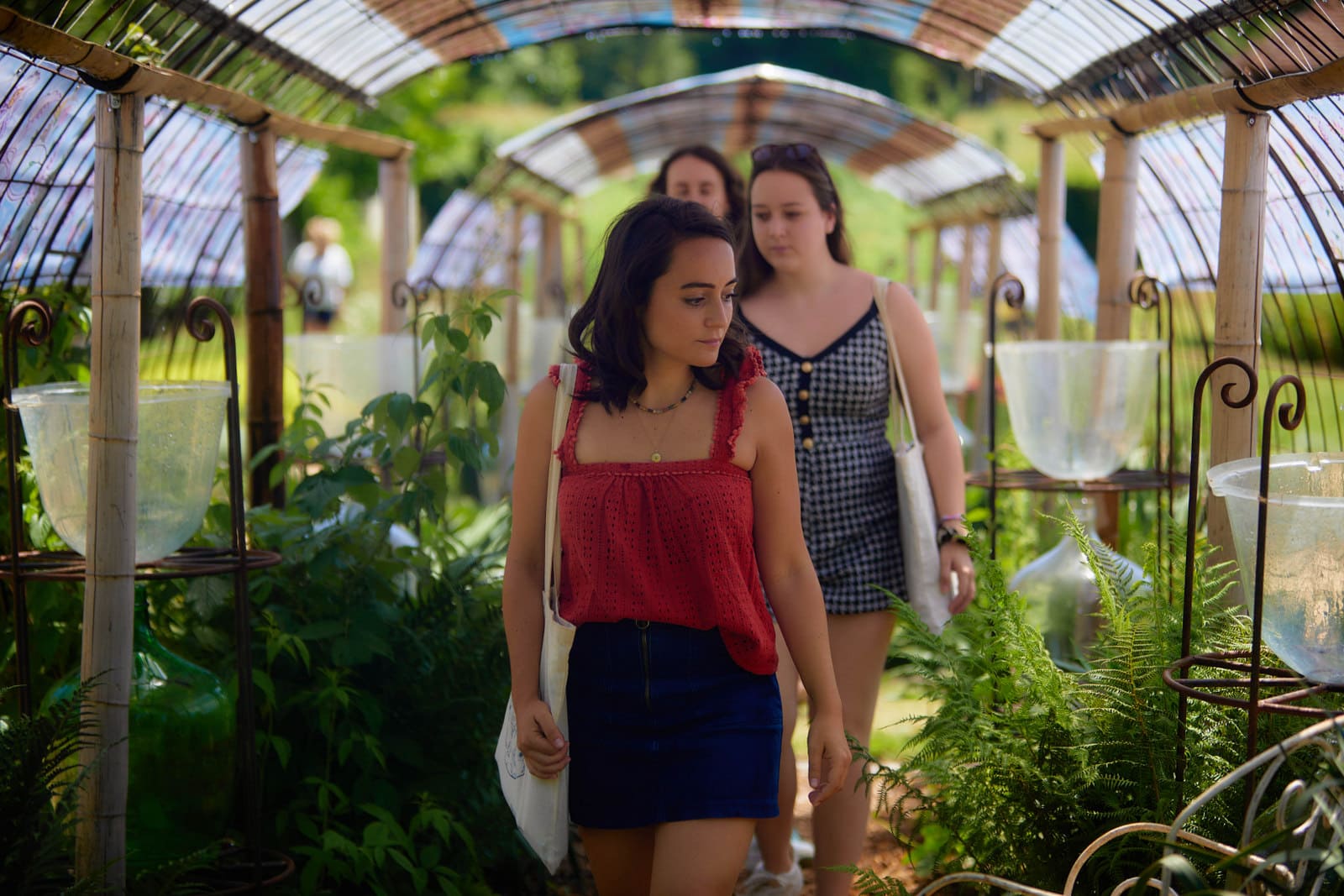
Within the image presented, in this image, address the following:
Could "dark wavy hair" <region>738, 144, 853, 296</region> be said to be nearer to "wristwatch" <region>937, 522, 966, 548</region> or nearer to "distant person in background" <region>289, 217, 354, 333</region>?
"wristwatch" <region>937, 522, 966, 548</region>

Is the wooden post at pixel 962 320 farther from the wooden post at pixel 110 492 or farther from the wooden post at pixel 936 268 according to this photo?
the wooden post at pixel 110 492

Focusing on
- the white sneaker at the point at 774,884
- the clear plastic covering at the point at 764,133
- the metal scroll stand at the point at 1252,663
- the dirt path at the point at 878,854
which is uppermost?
the clear plastic covering at the point at 764,133

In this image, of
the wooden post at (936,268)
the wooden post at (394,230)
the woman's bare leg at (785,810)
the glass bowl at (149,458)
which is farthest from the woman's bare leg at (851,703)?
the wooden post at (936,268)

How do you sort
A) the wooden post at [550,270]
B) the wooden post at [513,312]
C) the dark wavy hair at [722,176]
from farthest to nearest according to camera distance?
1. the wooden post at [550,270]
2. the wooden post at [513,312]
3. the dark wavy hair at [722,176]

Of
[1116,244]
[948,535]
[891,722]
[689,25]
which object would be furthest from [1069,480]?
[689,25]

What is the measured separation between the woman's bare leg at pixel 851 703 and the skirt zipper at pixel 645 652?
3.50ft

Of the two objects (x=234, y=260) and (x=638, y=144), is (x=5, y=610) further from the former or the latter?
(x=638, y=144)

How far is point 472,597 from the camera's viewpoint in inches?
151

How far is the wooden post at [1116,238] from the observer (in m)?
4.43

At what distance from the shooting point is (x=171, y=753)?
3.01m

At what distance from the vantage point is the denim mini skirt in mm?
2373

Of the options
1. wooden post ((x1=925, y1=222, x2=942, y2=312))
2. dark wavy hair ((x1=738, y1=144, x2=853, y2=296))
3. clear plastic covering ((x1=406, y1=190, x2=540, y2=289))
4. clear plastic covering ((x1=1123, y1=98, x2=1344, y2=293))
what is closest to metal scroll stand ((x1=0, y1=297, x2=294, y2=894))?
dark wavy hair ((x1=738, y1=144, x2=853, y2=296))

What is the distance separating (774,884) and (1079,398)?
5.58ft

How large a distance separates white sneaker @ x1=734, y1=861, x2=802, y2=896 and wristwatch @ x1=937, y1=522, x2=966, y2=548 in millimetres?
1022
